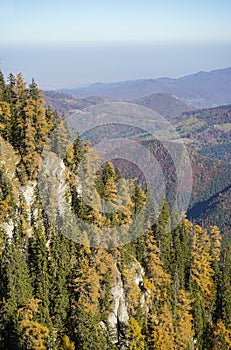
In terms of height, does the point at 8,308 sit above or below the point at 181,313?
above

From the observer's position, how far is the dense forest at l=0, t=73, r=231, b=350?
1780 inches

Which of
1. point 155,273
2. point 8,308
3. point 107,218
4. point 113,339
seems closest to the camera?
point 8,308

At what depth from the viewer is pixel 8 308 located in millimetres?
42969

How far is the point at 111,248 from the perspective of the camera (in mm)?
53625

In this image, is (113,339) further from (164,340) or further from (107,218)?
(107,218)

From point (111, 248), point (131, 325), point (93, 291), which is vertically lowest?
point (131, 325)

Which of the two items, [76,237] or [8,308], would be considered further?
[76,237]

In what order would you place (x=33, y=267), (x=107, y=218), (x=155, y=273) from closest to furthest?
1. (x=33, y=267)
2. (x=107, y=218)
3. (x=155, y=273)

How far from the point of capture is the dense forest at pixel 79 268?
45219 millimetres

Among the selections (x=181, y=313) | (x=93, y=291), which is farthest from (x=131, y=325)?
(x=181, y=313)

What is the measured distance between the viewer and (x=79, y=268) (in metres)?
51.7

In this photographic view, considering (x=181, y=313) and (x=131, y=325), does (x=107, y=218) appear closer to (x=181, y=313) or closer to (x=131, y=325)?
(x=131, y=325)

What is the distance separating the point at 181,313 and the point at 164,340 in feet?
24.9

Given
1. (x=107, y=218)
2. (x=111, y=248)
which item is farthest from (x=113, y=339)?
(x=107, y=218)
